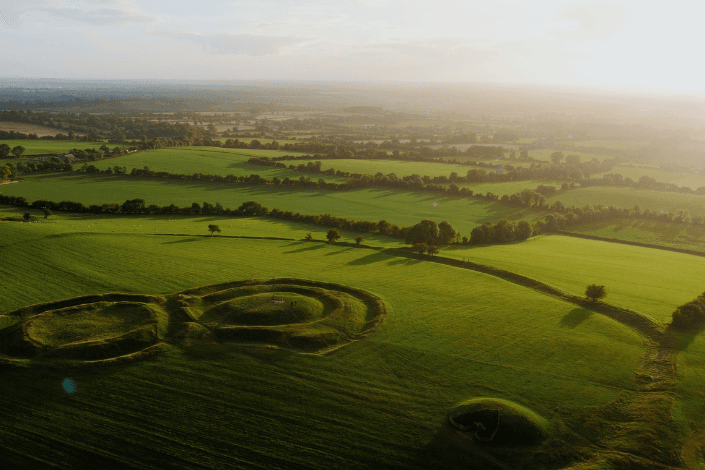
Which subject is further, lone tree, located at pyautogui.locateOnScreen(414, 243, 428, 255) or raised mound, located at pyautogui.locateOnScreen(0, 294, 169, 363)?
lone tree, located at pyautogui.locateOnScreen(414, 243, 428, 255)

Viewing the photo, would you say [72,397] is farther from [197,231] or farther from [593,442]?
[197,231]

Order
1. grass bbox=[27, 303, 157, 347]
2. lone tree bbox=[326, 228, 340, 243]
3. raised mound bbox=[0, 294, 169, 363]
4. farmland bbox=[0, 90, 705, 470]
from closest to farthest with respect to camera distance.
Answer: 1. farmland bbox=[0, 90, 705, 470]
2. raised mound bbox=[0, 294, 169, 363]
3. grass bbox=[27, 303, 157, 347]
4. lone tree bbox=[326, 228, 340, 243]

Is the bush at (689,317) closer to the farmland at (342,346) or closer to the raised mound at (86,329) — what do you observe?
the farmland at (342,346)

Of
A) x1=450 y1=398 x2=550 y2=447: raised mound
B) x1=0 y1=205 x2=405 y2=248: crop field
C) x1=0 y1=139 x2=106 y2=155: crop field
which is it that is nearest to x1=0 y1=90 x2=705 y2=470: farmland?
x1=450 y1=398 x2=550 y2=447: raised mound

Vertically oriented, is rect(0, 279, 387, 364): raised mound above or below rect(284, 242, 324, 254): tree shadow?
below

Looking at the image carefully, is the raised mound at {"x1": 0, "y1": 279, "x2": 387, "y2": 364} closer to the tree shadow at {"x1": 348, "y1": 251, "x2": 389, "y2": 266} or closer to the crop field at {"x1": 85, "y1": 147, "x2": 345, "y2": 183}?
the tree shadow at {"x1": 348, "y1": 251, "x2": 389, "y2": 266}

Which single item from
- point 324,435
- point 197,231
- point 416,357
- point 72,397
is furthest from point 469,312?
point 197,231
